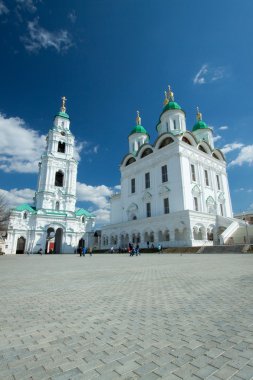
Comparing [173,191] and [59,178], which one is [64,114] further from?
[173,191]

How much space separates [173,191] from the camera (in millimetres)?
36406

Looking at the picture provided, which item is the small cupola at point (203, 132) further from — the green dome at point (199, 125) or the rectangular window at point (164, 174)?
the rectangular window at point (164, 174)

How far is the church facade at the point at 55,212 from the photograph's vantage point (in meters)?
46.4

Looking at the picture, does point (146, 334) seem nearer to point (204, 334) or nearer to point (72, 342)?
point (204, 334)

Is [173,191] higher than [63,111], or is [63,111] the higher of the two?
[63,111]

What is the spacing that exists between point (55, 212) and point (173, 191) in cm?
2802

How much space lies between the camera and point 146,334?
3.08 m

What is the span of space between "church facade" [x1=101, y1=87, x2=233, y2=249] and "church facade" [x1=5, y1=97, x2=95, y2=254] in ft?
29.6

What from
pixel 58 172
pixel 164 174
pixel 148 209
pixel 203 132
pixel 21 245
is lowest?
pixel 21 245

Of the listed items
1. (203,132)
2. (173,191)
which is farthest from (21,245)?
(203,132)

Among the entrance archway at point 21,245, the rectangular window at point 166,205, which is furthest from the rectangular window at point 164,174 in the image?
the entrance archway at point 21,245

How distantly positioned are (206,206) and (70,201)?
31258 mm

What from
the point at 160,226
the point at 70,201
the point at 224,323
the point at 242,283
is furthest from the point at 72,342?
the point at 70,201

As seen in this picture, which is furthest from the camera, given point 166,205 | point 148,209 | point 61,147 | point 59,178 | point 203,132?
point 61,147
